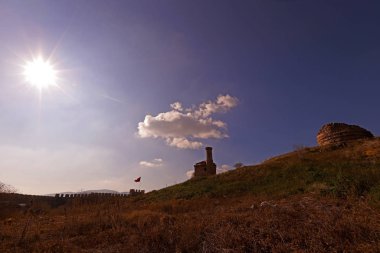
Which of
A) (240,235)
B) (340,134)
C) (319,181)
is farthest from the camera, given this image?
(340,134)

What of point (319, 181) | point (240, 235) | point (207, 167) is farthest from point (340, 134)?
point (240, 235)

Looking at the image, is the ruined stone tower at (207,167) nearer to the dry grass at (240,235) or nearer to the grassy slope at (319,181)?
the grassy slope at (319,181)

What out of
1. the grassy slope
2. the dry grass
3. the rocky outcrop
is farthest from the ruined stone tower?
the dry grass

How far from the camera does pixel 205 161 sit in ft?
135

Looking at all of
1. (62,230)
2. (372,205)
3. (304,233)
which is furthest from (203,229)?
(62,230)

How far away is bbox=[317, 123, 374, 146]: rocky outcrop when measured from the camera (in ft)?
102

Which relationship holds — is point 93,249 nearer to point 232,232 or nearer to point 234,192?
point 232,232

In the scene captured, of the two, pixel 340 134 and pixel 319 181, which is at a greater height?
pixel 340 134

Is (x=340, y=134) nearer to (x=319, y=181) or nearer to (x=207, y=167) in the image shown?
(x=207, y=167)

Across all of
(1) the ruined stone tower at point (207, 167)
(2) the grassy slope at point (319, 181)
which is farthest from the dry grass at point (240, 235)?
(1) the ruined stone tower at point (207, 167)

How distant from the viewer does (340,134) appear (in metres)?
31.8

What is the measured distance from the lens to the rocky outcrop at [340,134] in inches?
1226

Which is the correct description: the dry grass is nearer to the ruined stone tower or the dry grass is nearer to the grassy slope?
the grassy slope

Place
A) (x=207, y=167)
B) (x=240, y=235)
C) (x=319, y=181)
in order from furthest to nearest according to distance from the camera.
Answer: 1. (x=207, y=167)
2. (x=319, y=181)
3. (x=240, y=235)
